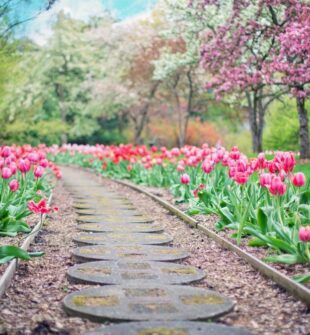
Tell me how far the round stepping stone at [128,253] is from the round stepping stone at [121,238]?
329mm

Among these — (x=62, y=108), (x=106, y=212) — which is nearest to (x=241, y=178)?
(x=106, y=212)

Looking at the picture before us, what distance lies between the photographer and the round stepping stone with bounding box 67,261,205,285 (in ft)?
15.8

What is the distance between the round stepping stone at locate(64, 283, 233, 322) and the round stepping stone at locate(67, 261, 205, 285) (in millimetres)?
243

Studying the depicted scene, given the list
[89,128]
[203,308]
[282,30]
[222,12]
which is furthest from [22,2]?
[89,128]

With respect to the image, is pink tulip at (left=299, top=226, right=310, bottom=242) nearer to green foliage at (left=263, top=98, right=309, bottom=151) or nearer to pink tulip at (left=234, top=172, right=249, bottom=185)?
pink tulip at (left=234, top=172, right=249, bottom=185)

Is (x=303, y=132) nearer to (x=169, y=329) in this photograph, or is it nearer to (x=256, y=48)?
(x=256, y=48)

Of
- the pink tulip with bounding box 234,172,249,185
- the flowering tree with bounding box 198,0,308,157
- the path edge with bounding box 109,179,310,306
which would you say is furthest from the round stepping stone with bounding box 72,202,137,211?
the flowering tree with bounding box 198,0,308,157

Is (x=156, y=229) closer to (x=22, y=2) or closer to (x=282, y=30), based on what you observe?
(x=22, y=2)

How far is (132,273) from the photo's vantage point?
16.4ft

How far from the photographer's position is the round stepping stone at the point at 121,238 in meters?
6.66

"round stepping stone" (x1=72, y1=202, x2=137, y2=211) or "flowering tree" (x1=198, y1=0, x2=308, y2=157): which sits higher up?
"flowering tree" (x1=198, y1=0, x2=308, y2=157)

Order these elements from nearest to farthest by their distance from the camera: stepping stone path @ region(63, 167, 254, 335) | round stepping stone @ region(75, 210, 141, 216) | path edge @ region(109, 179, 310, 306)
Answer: stepping stone path @ region(63, 167, 254, 335) < path edge @ region(109, 179, 310, 306) < round stepping stone @ region(75, 210, 141, 216)

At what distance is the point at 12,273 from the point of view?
495 centimetres

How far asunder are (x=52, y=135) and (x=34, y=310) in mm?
31980
